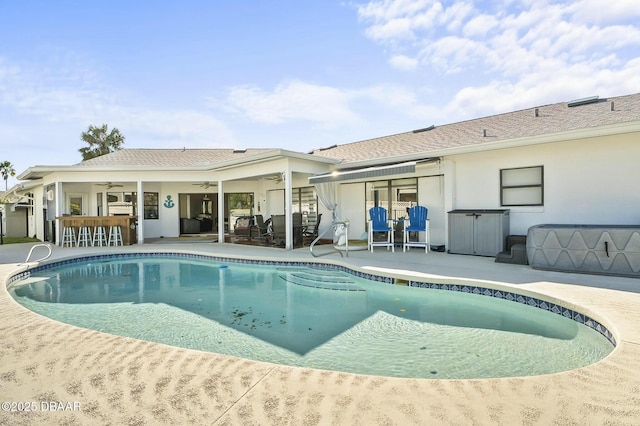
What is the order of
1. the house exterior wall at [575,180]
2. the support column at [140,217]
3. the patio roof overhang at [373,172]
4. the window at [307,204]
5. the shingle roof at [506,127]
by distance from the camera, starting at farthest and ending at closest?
the window at [307,204]
the support column at [140,217]
the patio roof overhang at [373,172]
the shingle roof at [506,127]
the house exterior wall at [575,180]

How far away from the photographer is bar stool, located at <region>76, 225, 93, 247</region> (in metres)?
12.0

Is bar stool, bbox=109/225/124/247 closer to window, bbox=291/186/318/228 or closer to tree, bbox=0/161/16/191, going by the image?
window, bbox=291/186/318/228

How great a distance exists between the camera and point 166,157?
49.5 feet

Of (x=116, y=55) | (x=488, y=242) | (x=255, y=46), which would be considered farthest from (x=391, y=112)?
(x=116, y=55)

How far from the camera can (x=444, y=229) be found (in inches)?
389

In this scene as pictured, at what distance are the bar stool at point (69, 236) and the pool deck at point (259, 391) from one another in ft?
34.9

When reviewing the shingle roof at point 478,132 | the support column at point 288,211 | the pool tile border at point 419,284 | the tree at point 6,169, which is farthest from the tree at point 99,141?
the support column at point 288,211

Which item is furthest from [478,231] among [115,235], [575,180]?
[115,235]

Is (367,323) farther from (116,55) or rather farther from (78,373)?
(116,55)

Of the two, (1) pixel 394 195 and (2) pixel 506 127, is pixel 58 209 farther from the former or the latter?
(2) pixel 506 127

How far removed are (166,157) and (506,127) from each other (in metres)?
13.3

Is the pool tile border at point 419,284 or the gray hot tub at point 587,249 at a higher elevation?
the gray hot tub at point 587,249

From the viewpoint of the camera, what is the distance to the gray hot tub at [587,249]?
5738 mm

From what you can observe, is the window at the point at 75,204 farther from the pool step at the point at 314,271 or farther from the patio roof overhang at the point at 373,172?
the pool step at the point at 314,271
